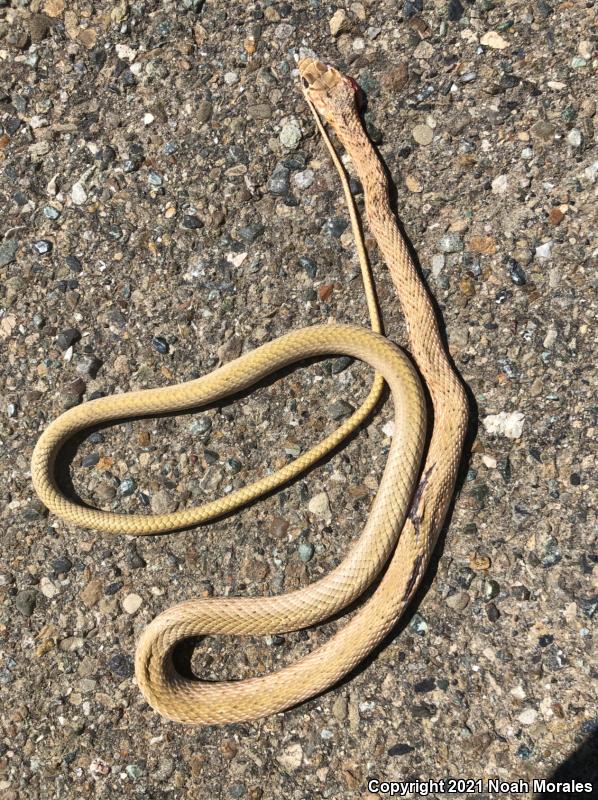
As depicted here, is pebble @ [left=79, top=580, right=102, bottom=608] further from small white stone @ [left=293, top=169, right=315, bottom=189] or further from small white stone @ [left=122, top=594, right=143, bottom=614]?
small white stone @ [left=293, top=169, right=315, bottom=189]

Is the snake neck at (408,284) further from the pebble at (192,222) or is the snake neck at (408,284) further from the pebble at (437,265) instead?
the pebble at (192,222)

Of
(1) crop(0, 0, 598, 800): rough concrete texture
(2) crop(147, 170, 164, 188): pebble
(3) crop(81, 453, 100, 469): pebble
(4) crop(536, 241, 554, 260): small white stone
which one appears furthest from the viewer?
(2) crop(147, 170, 164, 188): pebble

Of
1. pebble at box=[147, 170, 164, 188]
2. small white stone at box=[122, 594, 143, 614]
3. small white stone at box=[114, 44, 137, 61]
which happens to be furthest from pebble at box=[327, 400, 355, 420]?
small white stone at box=[114, 44, 137, 61]

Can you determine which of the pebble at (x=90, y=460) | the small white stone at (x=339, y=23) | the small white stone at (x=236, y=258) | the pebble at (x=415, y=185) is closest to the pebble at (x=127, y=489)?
the pebble at (x=90, y=460)

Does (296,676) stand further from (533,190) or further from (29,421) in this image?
(533,190)

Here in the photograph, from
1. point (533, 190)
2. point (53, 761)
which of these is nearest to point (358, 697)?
point (53, 761)

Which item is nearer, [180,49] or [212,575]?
[212,575]
